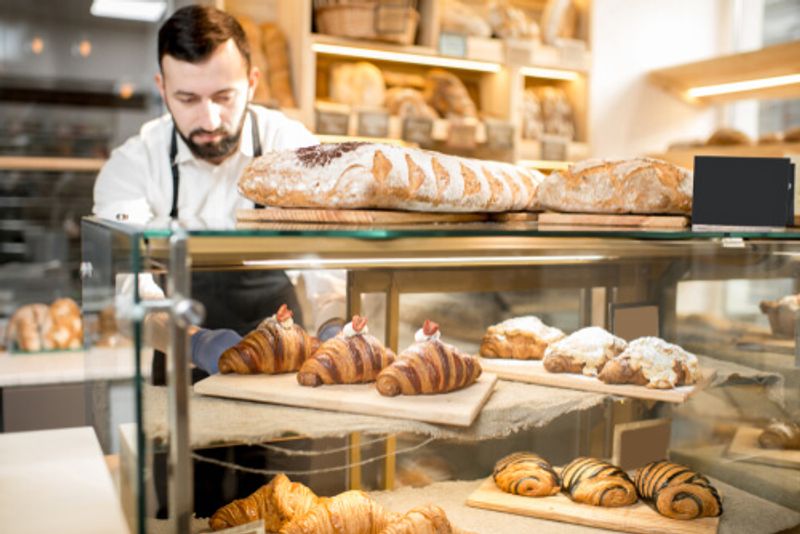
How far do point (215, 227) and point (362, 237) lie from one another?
17 cm

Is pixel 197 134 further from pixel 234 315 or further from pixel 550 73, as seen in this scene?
pixel 550 73

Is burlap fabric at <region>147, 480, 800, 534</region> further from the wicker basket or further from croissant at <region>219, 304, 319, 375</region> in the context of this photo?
the wicker basket

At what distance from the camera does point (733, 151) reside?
143 inches

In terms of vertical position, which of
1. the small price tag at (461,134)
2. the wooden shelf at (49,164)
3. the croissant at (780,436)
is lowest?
the croissant at (780,436)

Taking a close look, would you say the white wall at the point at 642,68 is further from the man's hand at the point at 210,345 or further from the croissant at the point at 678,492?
the man's hand at the point at 210,345

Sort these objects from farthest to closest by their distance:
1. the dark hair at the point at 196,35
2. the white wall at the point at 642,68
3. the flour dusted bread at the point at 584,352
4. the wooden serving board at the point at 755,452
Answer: the white wall at the point at 642,68 → the dark hair at the point at 196,35 → the wooden serving board at the point at 755,452 → the flour dusted bread at the point at 584,352

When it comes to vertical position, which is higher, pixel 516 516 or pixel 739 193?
pixel 739 193

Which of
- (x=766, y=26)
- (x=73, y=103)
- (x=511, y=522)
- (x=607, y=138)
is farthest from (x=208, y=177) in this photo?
(x=766, y=26)

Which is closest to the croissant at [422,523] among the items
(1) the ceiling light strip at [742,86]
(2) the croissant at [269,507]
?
(2) the croissant at [269,507]

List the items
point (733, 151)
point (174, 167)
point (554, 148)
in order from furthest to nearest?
point (554, 148), point (733, 151), point (174, 167)

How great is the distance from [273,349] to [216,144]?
127 centimetres

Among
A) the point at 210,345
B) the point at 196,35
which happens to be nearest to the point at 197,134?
the point at 196,35

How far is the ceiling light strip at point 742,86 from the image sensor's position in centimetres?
375

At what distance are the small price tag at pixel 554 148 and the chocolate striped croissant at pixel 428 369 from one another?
2687mm
